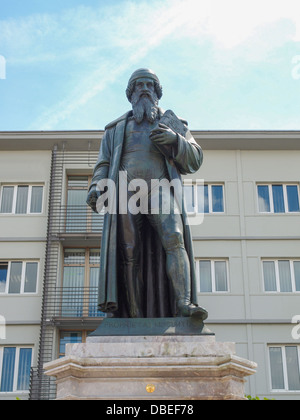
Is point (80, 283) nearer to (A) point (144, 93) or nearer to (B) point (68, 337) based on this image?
(B) point (68, 337)

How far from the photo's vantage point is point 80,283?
29.6 m

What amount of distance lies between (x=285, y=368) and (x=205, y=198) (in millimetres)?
8307

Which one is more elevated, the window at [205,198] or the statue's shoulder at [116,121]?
the window at [205,198]

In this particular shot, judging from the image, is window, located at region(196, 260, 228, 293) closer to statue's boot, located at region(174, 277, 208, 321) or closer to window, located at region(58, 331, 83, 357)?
window, located at region(58, 331, 83, 357)

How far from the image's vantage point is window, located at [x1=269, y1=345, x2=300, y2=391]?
27016mm

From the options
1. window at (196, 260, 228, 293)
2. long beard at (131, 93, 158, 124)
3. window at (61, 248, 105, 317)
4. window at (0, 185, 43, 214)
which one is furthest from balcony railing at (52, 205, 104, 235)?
long beard at (131, 93, 158, 124)

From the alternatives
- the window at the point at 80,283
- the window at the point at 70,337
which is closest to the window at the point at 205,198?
the window at the point at 80,283

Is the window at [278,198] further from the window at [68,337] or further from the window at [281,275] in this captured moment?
the window at [68,337]

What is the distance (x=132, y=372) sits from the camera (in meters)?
6.53

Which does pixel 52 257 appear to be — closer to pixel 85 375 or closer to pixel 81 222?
pixel 81 222

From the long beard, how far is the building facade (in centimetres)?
1955

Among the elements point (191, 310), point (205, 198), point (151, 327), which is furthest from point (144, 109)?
point (205, 198)

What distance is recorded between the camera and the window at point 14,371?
Answer: 27.0 m

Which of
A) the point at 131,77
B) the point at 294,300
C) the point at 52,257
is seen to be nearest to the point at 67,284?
the point at 52,257
